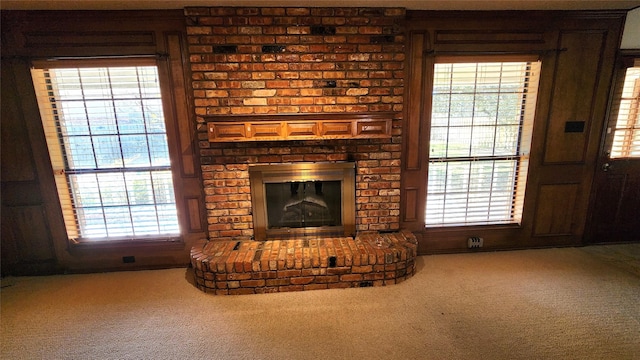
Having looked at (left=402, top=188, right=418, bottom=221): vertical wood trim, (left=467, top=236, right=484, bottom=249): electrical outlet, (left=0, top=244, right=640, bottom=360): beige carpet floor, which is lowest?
(left=0, top=244, right=640, bottom=360): beige carpet floor

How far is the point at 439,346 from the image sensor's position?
6.47ft

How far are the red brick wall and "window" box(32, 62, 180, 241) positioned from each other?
19.1 inches

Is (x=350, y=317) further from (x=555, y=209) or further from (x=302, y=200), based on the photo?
(x=555, y=209)

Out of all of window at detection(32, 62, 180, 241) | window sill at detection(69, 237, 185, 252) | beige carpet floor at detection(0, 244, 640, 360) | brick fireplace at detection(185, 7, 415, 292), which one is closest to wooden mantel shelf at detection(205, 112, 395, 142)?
brick fireplace at detection(185, 7, 415, 292)

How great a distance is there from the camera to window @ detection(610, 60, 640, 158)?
3.02m

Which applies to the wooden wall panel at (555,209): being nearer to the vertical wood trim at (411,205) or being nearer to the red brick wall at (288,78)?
the vertical wood trim at (411,205)

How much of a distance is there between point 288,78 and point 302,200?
1.16m

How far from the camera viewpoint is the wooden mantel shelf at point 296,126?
260cm

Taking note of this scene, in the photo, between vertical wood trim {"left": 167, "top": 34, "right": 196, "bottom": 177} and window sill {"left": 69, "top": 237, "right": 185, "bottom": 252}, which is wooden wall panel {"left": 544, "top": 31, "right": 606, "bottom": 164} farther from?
window sill {"left": 69, "top": 237, "right": 185, "bottom": 252}

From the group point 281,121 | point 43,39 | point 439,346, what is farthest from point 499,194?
point 43,39

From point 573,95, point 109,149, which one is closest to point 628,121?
point 573,95

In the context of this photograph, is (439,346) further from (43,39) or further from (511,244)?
(43,39)

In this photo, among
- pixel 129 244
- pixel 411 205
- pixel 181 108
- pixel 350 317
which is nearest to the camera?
pixel 350 317

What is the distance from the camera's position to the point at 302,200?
116 inches
